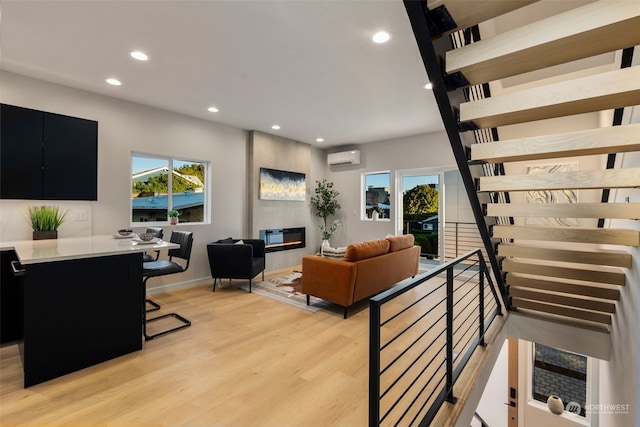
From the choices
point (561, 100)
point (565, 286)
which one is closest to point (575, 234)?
point (565, 286)

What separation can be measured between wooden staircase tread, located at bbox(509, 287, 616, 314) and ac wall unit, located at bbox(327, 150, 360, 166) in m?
3.98

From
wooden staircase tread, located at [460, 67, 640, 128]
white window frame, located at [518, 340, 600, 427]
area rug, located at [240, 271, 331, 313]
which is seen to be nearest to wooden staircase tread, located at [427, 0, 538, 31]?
wooden staircase tread, located at [460, 67, 640, 128]

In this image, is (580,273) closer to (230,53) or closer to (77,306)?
(230,53)

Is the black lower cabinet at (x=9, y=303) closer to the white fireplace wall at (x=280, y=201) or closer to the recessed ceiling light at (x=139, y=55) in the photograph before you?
the recessed ceiling light at (x=139, y=55)

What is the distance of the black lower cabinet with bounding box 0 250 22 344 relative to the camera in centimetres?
260

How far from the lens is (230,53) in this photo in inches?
105

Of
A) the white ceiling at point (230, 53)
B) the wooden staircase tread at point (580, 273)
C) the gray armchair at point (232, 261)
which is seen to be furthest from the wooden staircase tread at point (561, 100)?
the gray armchair at point (232, 261)

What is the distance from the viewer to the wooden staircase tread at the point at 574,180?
1489mm

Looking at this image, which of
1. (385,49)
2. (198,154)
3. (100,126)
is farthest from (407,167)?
(100,126)

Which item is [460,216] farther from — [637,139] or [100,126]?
[100,126]

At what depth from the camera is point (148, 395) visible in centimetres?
194

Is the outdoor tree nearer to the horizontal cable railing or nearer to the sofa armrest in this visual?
the horizontal cable railing

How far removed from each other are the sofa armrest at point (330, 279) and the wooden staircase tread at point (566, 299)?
6.12 ft

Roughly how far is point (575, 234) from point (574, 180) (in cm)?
70
